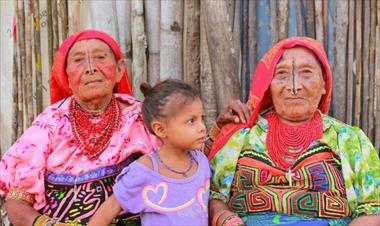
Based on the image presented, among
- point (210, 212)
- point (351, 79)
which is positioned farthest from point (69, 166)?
point (351, 79)

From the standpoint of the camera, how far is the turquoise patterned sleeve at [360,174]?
3385 mm

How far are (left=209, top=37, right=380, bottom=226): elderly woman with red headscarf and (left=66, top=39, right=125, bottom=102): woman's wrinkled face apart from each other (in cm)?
71

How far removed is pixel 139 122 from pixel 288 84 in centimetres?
85

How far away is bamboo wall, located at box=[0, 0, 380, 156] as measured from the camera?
14.0 feet

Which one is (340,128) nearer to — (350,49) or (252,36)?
(350,49)

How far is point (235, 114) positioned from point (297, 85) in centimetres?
42

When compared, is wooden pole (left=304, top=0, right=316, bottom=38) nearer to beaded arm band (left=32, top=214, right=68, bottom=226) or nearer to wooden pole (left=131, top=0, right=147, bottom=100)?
wooden pole (left=131, top=0, right=147, bottom=100)

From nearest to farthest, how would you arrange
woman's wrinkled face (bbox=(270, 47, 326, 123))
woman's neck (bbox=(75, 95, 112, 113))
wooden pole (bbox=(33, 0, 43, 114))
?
woman's wrinkled face (bbox=(270, 47, 326, 123))
woman's neck (bbox=(75, 95, 112, 113))
wooden pole (bbox=(33, 0, 43, 114))

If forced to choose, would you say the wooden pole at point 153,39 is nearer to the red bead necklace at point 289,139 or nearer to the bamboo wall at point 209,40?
the bamboo wall at point 209,40

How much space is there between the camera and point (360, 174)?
11.2ft

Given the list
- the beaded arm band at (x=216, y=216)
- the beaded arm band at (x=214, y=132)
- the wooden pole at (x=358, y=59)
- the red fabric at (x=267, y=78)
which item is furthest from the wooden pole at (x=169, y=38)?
the beaded arm band at (x=216, y=216)

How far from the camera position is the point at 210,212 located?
11.3ft

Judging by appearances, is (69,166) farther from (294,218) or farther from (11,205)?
(294,218)

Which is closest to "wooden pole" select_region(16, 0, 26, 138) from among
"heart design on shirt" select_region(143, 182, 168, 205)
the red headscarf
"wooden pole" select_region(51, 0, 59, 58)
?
"wooden pole" select_region(51, 0, 59, 58)
